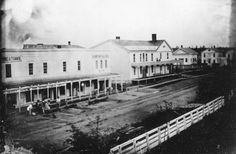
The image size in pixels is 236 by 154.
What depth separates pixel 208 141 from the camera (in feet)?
34.0

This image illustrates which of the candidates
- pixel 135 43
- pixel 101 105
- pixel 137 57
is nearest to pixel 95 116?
pixel 101 105

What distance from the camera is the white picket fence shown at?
29.8ft

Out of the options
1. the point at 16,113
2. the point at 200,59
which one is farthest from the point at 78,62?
the point at 200,59

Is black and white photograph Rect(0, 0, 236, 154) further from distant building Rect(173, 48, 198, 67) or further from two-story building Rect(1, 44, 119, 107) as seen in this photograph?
distant building Rect(173, 48, 198, 67)

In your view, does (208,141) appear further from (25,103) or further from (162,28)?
(25,103)

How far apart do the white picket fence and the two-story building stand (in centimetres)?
593

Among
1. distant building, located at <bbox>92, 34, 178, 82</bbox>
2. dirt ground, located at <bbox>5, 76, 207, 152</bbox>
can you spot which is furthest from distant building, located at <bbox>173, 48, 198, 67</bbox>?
dirt ground, located at <bbox>5, 76, 207, 152</bbox>

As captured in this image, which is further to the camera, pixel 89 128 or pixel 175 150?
pixel 89 128

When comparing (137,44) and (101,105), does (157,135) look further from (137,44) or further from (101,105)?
(137,44)

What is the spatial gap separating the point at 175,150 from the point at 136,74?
22309 millimetres

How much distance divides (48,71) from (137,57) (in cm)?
1527

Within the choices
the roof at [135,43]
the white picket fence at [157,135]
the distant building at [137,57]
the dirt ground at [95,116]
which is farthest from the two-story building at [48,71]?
the white picket fence at [157,135]

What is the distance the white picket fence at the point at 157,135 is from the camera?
29.8 feet

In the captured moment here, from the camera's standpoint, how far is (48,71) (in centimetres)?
1852
